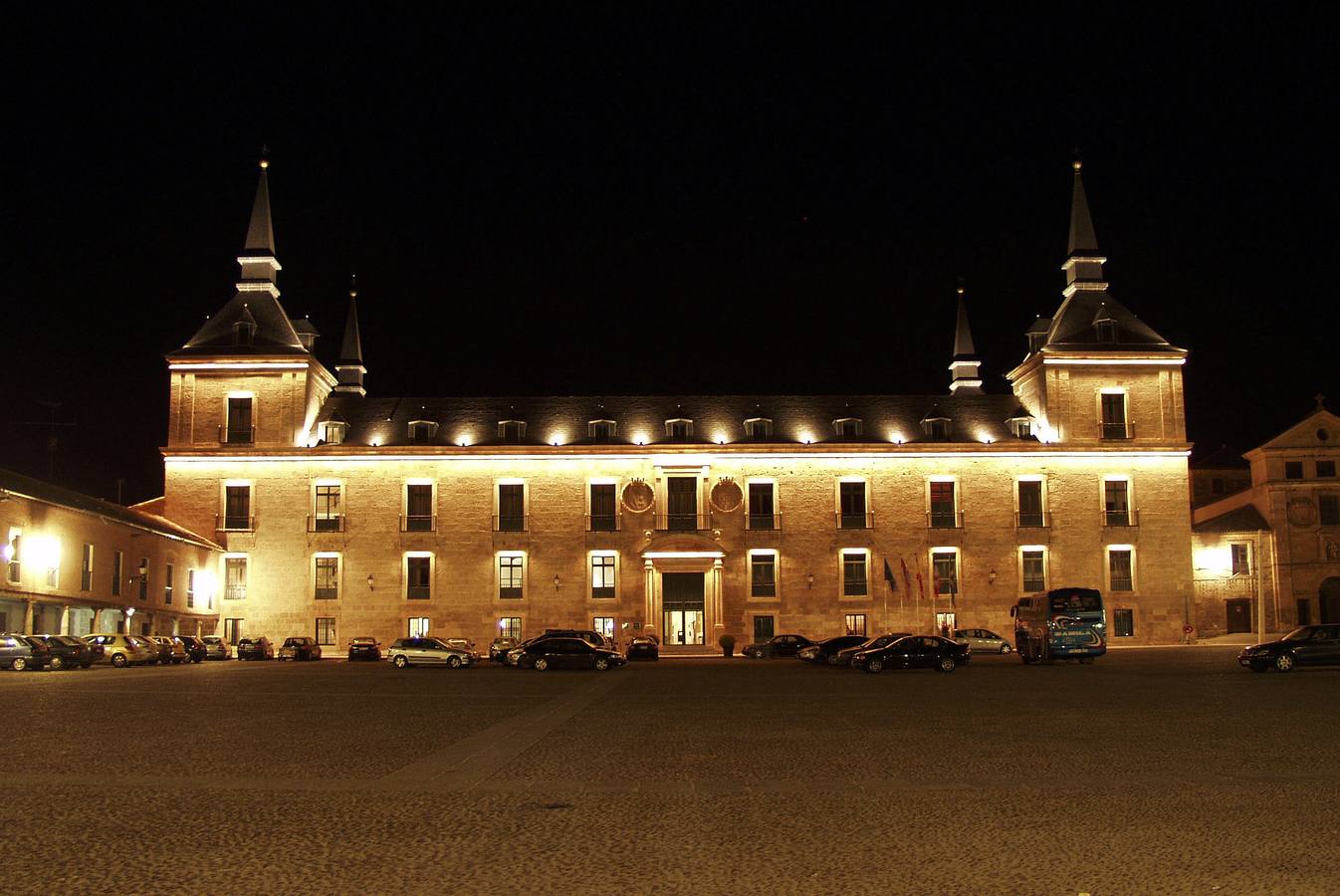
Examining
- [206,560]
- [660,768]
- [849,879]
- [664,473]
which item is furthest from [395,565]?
[849,879]

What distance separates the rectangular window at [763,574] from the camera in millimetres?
65062

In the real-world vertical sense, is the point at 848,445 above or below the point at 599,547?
above

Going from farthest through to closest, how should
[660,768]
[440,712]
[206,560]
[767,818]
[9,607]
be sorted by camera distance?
1. [206,560]
2. [9,607]
3. [440,712]
4. [660,768]
5. [767,818]

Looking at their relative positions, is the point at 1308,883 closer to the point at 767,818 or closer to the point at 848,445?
the point at 767,818

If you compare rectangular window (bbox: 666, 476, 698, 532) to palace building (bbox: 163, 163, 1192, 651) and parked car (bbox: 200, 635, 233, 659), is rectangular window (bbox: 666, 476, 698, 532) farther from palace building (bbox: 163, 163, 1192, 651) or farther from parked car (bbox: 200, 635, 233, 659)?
parked car (bbox: 200, 635, 233, 659)

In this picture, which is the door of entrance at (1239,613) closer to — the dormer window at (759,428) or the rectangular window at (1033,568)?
the rectangular window at (1033,568)

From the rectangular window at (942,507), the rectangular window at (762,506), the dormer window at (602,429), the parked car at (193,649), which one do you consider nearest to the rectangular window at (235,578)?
the parked car at (193,649)

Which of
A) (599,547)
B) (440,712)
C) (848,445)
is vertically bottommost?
(440,712)

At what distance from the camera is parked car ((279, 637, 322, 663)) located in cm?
5688

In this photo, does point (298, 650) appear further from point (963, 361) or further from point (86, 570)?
point (963, 361)

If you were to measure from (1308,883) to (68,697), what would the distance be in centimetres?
2318

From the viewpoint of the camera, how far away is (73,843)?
9.98 metres

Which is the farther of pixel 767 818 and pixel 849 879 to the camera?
pixel 767 818

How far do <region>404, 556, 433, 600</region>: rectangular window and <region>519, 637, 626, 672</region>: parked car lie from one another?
2051cm
